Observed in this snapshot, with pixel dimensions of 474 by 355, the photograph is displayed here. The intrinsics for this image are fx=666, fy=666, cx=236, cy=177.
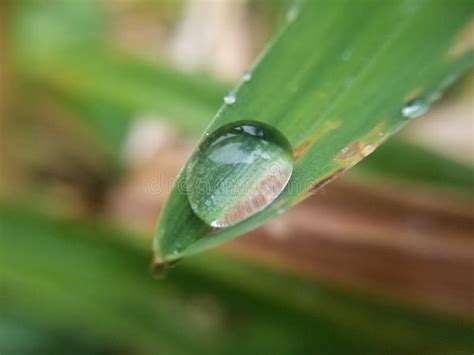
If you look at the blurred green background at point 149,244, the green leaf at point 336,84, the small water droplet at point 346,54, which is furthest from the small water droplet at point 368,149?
the blurred green background at point 149,244

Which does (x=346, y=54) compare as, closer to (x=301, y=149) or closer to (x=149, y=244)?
(x=301, y=149)

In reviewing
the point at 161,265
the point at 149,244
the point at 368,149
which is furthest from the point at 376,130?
the point at 149,244

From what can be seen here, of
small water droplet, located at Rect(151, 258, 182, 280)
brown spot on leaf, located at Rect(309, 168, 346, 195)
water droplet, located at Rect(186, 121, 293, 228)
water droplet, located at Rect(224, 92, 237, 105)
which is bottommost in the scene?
small water droplet, located at Rect(151, 258, 182, 280)

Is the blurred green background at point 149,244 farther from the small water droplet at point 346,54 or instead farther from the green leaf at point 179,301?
the small water droplet at point 346,54

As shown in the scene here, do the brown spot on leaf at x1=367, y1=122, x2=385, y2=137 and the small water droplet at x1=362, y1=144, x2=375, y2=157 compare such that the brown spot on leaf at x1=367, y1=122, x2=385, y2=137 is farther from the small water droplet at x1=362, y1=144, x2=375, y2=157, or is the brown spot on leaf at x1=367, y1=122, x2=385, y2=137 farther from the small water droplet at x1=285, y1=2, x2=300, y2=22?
the small water droplet at x1=285, y1=2, x2=300, y2=22

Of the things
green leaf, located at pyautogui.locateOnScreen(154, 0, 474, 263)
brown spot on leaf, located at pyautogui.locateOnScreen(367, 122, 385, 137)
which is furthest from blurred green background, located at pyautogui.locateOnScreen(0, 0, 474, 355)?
brown spot on leaf, located at pyautogui.locateOnScreen(367, 122, 385, 137)
